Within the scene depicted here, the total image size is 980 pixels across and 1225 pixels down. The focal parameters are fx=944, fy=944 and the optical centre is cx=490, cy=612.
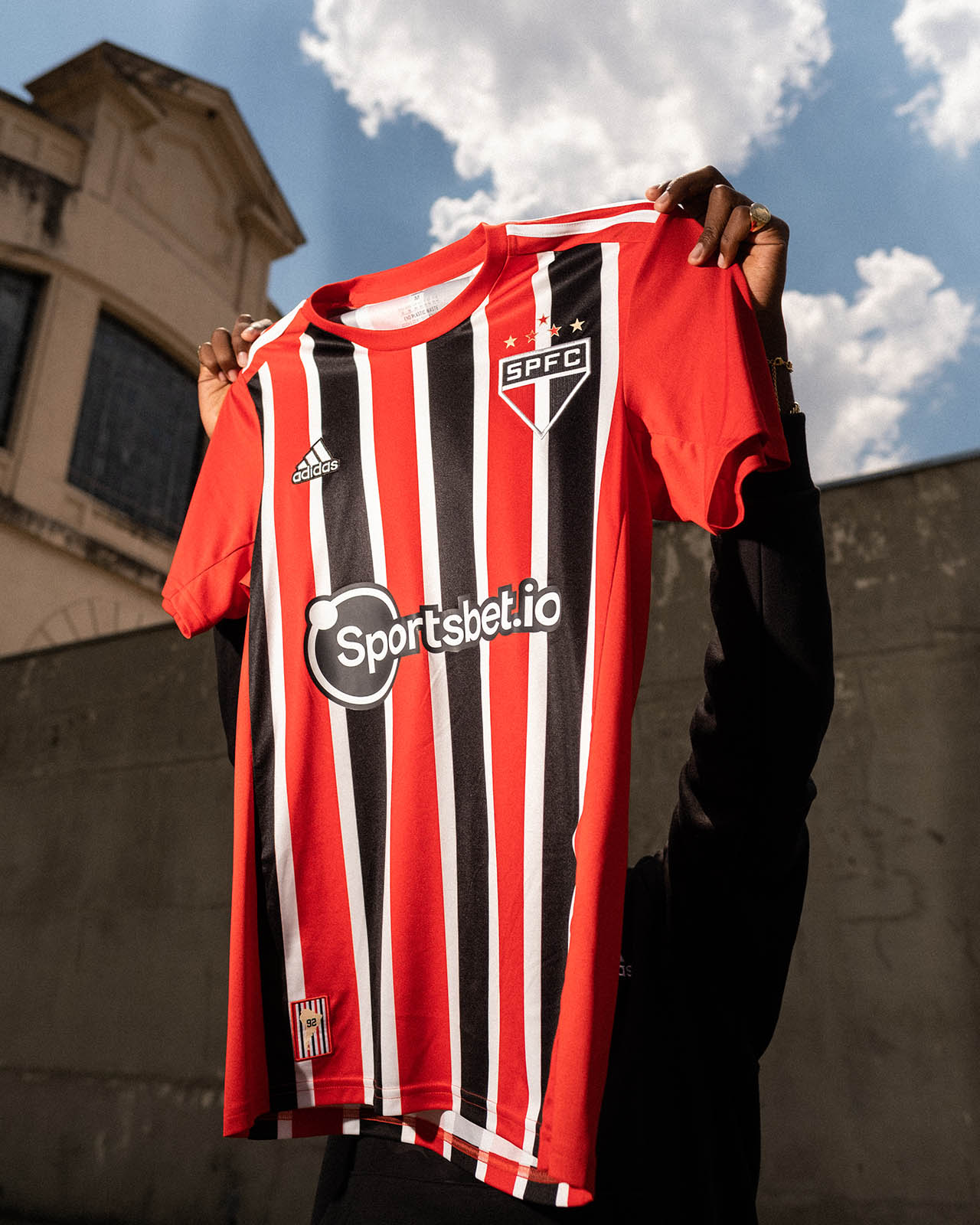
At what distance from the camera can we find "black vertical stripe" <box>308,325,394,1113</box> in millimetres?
1318

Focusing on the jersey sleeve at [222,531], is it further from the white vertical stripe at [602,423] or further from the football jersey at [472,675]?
the white vertical stripe at [602,423]

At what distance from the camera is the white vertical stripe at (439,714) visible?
1.22 m

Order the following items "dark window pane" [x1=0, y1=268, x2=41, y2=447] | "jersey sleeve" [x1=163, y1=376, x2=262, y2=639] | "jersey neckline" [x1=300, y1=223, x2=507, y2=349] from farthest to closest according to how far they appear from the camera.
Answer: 1. "dark window pane" [x1=0, y1=268, x2=41, y2=447]
2. "jersey sleeve" [x1=163, y1=376, x2=262, y2=639]
3. "jersey neckline" [x1=300, y1=223, x2=507, y2=349]

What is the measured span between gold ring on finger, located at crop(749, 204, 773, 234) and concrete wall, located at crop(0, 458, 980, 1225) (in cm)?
167

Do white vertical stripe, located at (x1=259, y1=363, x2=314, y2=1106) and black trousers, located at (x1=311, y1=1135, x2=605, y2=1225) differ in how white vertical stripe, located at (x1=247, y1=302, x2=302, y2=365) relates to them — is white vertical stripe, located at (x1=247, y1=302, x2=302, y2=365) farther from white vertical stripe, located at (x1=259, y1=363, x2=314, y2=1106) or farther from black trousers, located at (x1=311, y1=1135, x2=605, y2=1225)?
black trousers, located at (x1=311, y1=1135, x2=605, y2=1225)

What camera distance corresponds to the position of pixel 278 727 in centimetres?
146

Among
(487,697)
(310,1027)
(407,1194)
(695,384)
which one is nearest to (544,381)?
(695,384)

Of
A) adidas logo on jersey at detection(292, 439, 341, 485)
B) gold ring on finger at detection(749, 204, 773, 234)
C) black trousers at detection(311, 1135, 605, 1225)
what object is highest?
gold ring on finger at detection(749, 204, 773, 234)

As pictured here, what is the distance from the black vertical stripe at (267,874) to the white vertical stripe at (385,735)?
0.15 m

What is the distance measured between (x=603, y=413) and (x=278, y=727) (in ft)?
2.24

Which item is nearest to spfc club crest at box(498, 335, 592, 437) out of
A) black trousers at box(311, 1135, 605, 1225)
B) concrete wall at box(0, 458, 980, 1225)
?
black trousers at box(311, 1135, 605, 1225)

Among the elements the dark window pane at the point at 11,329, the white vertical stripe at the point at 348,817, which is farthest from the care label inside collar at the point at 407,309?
the dark window pane at the point at 11,329

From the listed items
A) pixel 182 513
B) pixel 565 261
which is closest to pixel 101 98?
pixel 182 513

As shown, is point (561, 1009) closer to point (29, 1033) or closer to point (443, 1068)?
point (443, 1068)
